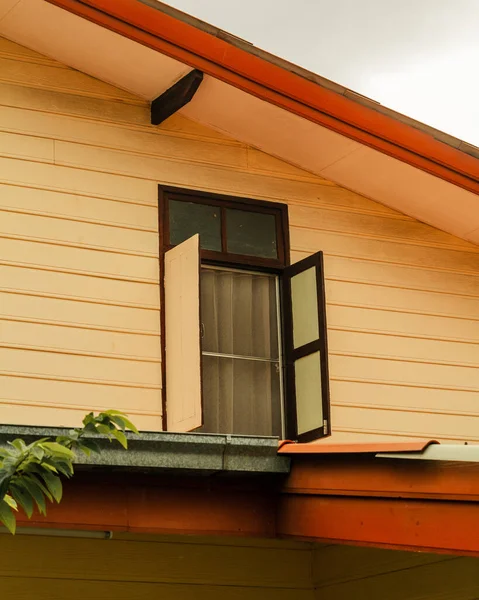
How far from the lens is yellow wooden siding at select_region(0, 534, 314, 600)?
5.64 meters

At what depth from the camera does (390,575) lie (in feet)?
19.1

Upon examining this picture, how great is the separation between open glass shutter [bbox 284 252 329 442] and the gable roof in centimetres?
A: 91

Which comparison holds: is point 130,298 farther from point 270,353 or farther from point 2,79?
point 2,79

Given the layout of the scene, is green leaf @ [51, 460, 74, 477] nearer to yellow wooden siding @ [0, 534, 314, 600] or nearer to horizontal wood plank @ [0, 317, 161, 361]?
yellow wooden siding @ [0, 534, 314, 600]

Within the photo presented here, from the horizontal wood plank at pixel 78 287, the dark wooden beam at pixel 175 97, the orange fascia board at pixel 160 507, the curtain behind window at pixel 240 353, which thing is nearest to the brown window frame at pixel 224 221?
the curtain behind window at pixel 240 353

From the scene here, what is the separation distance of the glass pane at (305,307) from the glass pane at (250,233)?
0.32 meters

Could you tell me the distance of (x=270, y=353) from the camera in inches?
281

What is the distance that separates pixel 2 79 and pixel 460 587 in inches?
157

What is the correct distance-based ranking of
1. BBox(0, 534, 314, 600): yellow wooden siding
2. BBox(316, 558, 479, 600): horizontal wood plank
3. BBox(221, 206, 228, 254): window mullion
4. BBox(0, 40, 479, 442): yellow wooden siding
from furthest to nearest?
BBox(221, 206, 228, 254): window mullion
BBox(0, 40, 479, 442): yellow wooden siding
BBox(0, 534, 314, 600): yellow wooden siding
BBox(316, 558, 479, 600): horizontal wood plank

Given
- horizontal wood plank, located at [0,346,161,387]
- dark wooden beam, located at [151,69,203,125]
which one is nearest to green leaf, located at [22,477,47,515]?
horizontal wood plank, located at [0,346,161,387]

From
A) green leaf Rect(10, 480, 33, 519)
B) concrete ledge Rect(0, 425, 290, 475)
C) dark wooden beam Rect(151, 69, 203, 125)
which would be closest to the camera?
green leaf Rect(10, 480, 33, 519)

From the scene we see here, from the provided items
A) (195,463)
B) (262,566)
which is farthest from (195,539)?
(195,463)

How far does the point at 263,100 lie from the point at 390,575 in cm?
303

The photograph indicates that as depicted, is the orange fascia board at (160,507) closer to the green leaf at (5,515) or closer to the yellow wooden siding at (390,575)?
the yellow wooden siding at (390,575)
